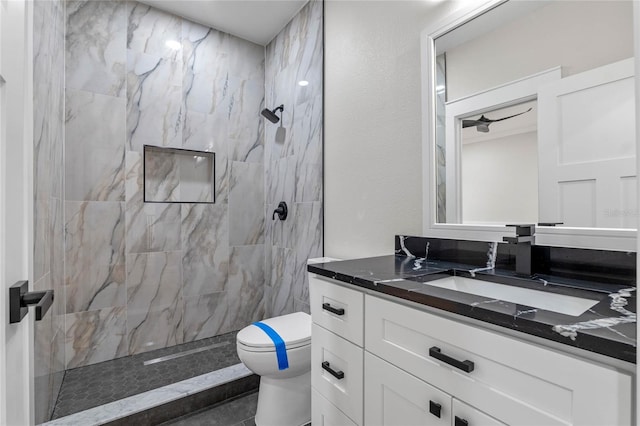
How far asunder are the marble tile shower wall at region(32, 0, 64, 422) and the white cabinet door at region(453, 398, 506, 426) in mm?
1473

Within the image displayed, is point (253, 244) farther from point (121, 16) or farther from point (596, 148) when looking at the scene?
point (596, 148)

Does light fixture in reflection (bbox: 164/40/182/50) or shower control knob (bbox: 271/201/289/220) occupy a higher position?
light fixture in reflection (bbox: 164/40/182/50)

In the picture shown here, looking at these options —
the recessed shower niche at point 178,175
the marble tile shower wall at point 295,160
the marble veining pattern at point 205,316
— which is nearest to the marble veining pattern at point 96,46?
the recessed shower niche at point 178,175

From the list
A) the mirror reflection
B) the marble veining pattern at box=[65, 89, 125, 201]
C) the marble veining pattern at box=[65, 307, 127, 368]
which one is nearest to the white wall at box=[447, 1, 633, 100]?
the mirror reflection

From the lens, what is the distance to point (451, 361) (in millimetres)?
759

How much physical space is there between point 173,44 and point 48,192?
1.55 m

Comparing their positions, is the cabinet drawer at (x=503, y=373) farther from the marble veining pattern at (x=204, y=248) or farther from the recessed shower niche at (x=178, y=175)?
the recessed shower niche at (x=178, y=175)

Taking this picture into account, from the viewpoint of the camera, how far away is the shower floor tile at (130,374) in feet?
5.70

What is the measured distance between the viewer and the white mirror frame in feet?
3.37

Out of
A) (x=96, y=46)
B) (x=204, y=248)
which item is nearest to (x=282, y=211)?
(x=204, y=248)

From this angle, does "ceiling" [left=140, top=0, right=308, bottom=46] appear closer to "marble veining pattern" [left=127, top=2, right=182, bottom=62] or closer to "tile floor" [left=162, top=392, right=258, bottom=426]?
"marble veining pattern" [left=127, top=2, right=182, bottom=62]

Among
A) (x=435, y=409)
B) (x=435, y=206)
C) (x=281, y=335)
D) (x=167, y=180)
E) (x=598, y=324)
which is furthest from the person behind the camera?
(x=167, y=180)

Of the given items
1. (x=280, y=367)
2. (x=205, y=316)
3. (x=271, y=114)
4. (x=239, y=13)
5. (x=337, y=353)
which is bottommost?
(x=205, y=316)

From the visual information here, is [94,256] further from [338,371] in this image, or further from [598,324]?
[598,324]
